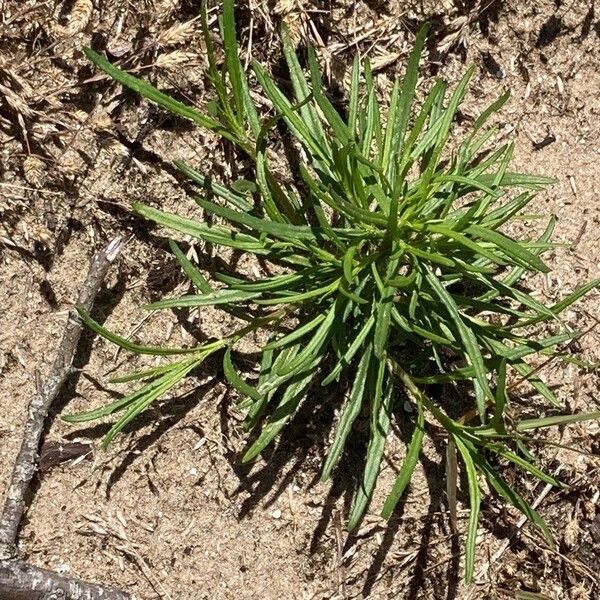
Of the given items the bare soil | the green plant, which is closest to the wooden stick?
the bare soil

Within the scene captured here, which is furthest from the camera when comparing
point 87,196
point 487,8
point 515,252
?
point 487,8

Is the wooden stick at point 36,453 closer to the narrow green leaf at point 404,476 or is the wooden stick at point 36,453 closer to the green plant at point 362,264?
the green plant at point 362,264

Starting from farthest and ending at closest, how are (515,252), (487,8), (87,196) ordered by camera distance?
(487,8) → (87,196) → (515,252)

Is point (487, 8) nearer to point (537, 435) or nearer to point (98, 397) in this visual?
point (537, 435)

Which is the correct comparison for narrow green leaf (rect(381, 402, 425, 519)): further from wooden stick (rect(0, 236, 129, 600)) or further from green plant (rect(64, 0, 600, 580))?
wooden stick (rect(0, 236, 129, 600))

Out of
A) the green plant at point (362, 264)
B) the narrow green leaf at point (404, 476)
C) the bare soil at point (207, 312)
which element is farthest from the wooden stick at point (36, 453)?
the narrow green leaf at point (404, 476)

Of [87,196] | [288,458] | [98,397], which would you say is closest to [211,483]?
[288,458]

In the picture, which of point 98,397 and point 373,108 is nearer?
point 373,108
